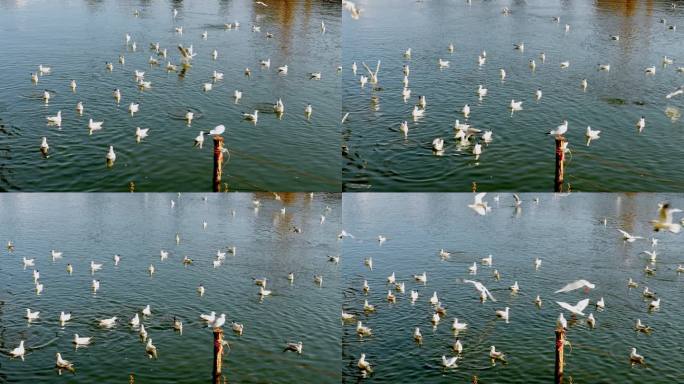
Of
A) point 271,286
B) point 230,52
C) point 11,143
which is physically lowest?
point 271,286

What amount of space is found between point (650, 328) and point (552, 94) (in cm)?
886

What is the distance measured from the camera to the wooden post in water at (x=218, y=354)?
20688 mm

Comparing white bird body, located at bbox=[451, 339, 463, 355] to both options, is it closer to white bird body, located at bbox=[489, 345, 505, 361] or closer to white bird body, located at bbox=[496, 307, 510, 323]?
white bird body, located at bbox=[489, 345, 505, 361]

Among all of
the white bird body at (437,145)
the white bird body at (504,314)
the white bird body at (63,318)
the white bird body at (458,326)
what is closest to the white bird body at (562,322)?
the white bird body at (504,314)

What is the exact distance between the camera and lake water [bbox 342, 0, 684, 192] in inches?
922

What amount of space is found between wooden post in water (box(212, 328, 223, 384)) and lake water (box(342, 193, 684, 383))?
3192 millimetres

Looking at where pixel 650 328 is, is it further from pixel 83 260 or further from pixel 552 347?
pixel 83 260

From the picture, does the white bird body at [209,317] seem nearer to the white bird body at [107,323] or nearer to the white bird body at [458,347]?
the white bird body at [107,323]

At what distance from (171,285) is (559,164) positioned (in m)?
12.2

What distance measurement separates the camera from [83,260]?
2852cm

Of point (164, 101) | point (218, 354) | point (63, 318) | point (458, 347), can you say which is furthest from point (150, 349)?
point (164, 101)

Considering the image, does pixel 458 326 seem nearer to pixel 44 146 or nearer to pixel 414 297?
pixel 414 297

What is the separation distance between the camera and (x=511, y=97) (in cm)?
2812

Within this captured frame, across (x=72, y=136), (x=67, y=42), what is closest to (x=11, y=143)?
(x=72, y=136)
